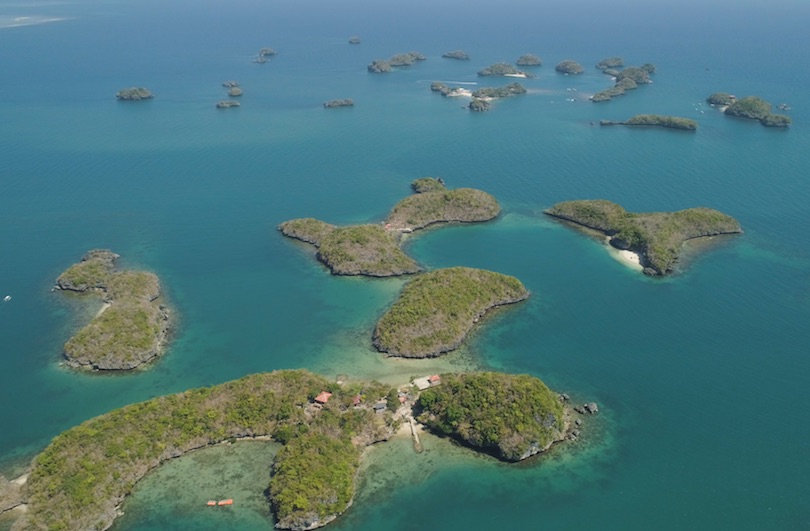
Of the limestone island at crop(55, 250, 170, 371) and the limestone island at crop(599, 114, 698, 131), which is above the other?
the limestone island at crop(599, 114, 698, 131)

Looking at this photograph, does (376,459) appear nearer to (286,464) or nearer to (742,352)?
(286,464)

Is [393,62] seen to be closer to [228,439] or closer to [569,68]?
[569,68]

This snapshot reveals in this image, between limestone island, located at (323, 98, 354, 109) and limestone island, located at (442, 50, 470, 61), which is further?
limestone island, located at (442, 50, 470, 61)

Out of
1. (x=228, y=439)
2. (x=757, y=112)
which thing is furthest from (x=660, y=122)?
(x=228, y=439)

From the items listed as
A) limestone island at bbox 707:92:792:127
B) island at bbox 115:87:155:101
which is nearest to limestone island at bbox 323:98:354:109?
island at bbox 115:87:155:101

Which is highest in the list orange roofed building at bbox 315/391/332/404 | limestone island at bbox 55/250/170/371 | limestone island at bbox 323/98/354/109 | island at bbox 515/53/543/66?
island at bbox 515/53/543/66

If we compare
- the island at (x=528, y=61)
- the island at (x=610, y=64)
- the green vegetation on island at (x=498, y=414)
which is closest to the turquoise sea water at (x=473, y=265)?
the green vegetation on island at (x=498, y=414)

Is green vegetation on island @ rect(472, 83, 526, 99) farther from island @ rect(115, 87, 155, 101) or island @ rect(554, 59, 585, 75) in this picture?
island @ rect(115, 87, 155, 101)
